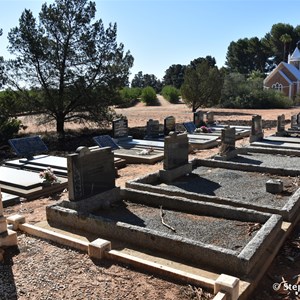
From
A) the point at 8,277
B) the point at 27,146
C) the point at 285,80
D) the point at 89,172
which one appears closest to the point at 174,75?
the point at 285,80

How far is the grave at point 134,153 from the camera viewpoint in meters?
12.2

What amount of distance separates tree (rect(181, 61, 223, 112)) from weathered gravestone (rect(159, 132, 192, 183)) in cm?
2010

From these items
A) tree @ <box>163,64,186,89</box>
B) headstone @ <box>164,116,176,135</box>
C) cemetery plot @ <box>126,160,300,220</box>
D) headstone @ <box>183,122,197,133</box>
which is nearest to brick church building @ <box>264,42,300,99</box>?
headstone @ <box>183,122,197,133</box>

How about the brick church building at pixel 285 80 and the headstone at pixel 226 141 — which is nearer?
the headstone at pixel 226 141

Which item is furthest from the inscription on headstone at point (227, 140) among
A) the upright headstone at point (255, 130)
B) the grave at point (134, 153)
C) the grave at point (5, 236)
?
the grave at point (5, 236)

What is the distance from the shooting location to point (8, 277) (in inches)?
177

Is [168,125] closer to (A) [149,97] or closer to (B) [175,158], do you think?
(B) [175,158]

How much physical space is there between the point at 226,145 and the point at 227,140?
0.17m

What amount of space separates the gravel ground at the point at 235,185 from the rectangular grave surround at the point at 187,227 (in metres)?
0.97

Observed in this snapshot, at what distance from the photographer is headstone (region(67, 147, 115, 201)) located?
6746 millimetres

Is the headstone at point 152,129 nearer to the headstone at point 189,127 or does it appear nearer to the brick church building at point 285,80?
the headstone at point 189,127

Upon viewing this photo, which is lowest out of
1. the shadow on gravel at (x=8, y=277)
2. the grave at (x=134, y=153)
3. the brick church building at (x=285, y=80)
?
the shadow on gravel at (x=8, y=277)

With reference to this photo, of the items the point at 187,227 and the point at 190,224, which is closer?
the point at 187,227

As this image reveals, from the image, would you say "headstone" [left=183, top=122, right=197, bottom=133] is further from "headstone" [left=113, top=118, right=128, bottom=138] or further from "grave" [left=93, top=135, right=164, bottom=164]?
"grave" [left=93, top=135, right=164, bottom=164]
